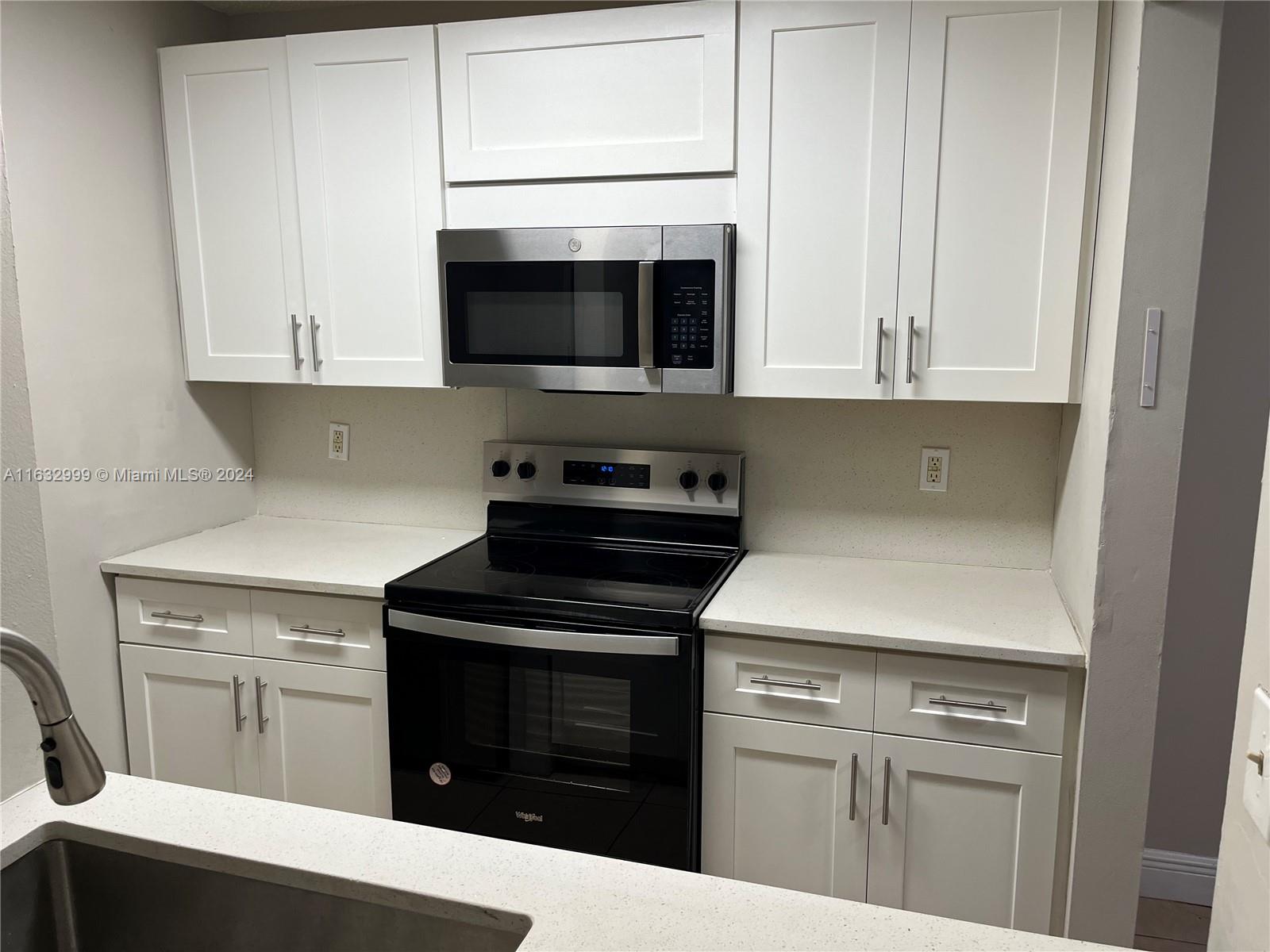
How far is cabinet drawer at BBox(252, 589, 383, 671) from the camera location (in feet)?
7.16

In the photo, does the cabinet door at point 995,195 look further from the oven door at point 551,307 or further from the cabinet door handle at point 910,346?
the oven door at point 551,307

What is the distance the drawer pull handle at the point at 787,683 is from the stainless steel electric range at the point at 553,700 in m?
0.13

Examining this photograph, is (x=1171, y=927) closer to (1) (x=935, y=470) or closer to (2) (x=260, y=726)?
(1) (x=935, y=470)

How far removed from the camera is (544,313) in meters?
2.16

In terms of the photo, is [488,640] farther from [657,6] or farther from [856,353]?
[657,6]

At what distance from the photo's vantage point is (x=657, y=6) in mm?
1997

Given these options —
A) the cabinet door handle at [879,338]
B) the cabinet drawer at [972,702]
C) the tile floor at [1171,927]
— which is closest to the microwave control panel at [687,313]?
the cabinet door handle at [879,338]

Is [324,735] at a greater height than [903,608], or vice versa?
[903,608]

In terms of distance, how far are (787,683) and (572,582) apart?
55 cm

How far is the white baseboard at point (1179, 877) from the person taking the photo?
2.41 m

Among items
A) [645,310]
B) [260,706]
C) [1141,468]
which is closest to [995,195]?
[1141,468]

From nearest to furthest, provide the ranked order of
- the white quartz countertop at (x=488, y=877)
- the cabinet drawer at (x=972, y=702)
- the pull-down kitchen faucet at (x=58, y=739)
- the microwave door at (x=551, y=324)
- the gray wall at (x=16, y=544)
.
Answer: the pull-down kitchen faucet at (x=58, y=739), the white quartz countertop at (x=488, y=877), the gray wall at (x=16, y=544), the cabinet drawer at (x=972, y=702), the microwave door at (x=551, y=324)

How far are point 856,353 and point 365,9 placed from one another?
5.44ft

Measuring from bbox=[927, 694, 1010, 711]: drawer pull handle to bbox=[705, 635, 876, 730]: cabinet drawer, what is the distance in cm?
13
